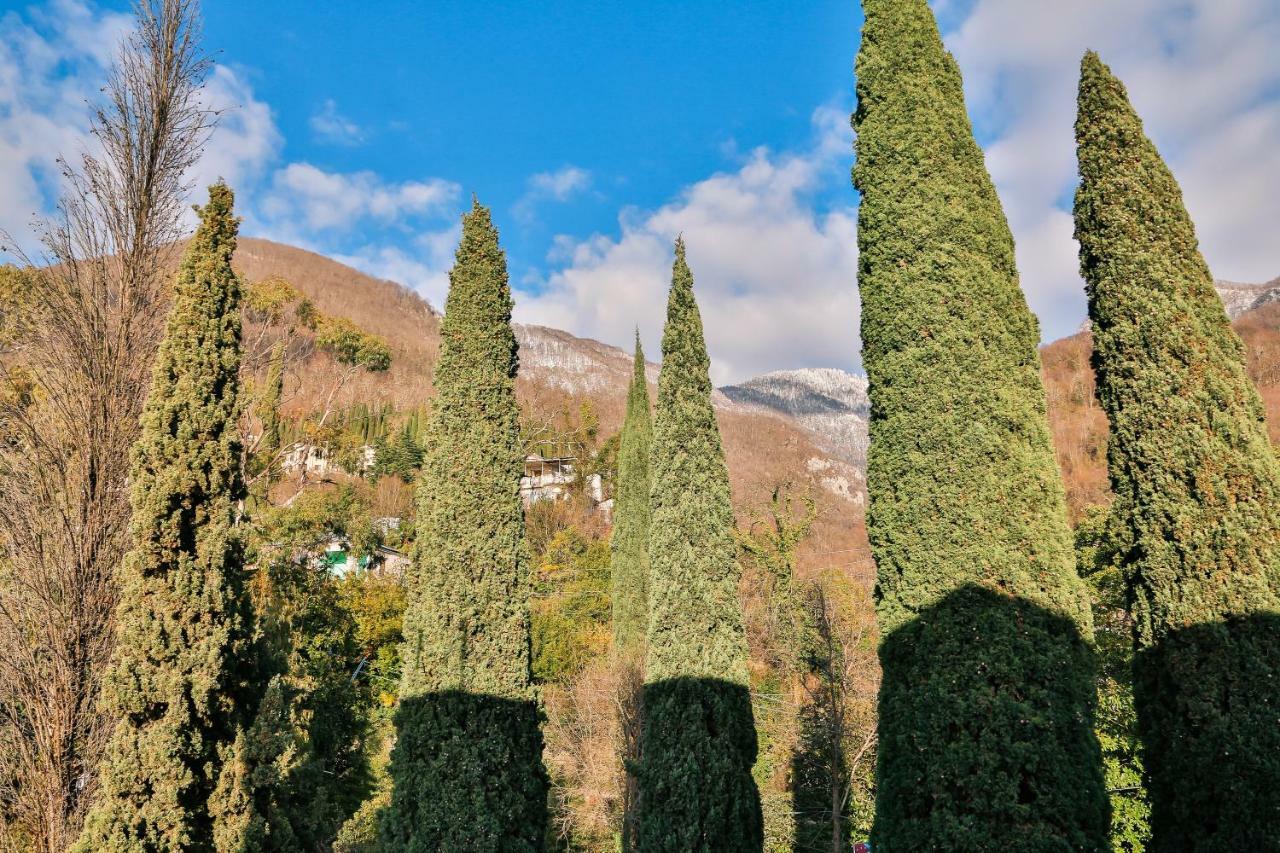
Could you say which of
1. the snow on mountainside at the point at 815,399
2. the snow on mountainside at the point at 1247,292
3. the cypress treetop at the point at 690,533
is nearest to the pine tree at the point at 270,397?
the cypress treetop at the point at 690,533

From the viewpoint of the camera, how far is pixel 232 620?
19.2 ft

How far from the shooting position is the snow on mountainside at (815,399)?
11356cm

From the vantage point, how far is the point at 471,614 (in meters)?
6.85

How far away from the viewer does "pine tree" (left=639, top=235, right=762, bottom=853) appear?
727cm

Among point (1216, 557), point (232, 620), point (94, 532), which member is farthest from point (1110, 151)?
point (94, 532)

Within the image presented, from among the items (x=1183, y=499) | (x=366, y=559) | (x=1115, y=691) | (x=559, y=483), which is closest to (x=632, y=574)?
(x=1115, y=691)

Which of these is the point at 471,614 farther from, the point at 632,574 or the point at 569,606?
the point at 569,606

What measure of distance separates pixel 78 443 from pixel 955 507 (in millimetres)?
8379

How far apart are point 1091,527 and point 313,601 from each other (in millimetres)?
→ 18174

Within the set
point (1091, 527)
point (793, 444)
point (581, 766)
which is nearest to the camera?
point (1091, 527)

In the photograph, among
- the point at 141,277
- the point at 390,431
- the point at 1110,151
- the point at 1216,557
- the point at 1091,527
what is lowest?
the point at 1216,557

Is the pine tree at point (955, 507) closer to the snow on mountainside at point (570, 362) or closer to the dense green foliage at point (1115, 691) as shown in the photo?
the dense green foliage at point (1115, 691)

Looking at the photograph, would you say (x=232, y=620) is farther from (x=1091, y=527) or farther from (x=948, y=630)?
(x=1091, y=527)

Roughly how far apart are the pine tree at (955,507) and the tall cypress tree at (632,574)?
6.90m
